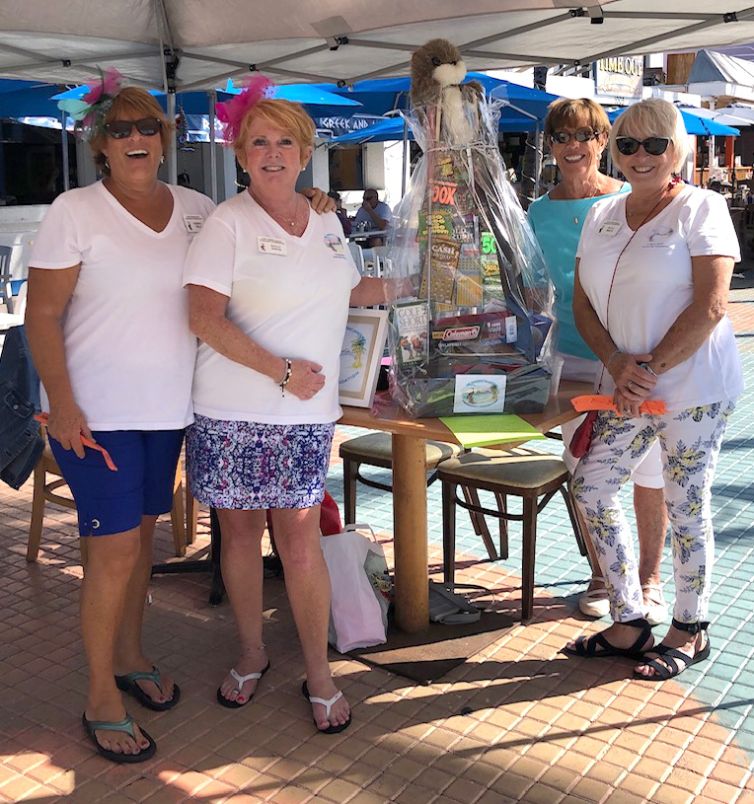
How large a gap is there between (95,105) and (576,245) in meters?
1.75

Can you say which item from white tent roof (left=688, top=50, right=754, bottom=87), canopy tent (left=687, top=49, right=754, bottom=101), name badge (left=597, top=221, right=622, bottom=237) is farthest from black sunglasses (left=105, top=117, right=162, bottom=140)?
white tent roof (left=688, top=50, right=754, bottom=87)

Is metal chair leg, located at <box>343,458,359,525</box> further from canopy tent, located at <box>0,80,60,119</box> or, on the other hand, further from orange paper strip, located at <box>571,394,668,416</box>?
canopy tent, located at <box>0,80,60,119</box>

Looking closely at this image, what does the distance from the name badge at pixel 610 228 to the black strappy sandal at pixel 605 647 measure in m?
1.30

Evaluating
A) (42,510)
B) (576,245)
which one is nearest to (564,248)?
(576,245)

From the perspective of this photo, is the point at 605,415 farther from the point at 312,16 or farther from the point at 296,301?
the point at 312,16

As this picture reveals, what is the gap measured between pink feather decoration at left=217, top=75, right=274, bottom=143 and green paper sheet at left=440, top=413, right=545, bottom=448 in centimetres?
105

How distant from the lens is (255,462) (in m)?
2.79

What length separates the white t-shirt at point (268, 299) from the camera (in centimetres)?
263

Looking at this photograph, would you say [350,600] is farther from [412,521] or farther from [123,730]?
[123,730]

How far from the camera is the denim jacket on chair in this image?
144 inches

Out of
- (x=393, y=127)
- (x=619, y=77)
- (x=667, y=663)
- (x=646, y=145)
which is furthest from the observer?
(x=619, y=77)

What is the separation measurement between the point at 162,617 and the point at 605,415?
1861 mm

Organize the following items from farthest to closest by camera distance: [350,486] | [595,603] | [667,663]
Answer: [350,486]
[595,603]
[667,663]

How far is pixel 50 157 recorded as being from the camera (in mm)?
14383
